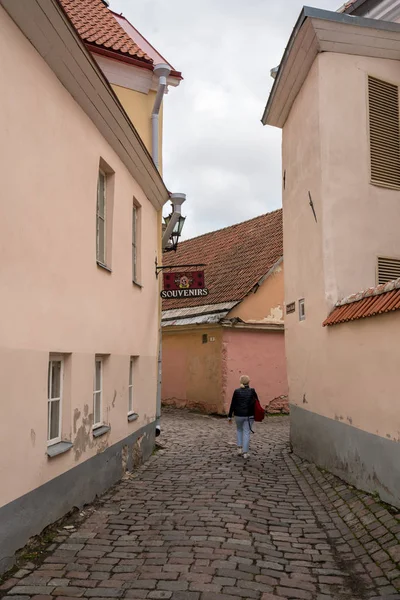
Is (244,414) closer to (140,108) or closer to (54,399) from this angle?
(54,399)

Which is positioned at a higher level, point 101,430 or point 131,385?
point 131,385

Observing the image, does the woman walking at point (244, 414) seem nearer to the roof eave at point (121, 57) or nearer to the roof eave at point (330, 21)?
the roof eave at point (330, 21)

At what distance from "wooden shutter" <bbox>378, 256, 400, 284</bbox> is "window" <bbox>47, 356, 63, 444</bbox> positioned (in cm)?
557

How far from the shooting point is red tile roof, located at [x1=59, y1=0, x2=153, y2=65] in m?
11.9

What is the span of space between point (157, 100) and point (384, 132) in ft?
16.5

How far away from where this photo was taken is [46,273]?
5.94 metres

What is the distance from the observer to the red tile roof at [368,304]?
6668 millimetres

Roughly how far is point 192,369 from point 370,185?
38.9 feet

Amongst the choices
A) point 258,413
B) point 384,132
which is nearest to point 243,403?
point 258,413

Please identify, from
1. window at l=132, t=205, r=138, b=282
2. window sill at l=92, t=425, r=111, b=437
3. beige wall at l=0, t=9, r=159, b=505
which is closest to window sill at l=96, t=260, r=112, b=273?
beige wall at l=0, t=9, r=159, b=505

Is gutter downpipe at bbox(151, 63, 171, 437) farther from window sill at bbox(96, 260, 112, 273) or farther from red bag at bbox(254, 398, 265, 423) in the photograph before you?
window sill at bbox(96, 260, 112, 273)

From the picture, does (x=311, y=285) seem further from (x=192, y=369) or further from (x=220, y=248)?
(x=220, y=248)

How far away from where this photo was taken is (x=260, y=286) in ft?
63.4

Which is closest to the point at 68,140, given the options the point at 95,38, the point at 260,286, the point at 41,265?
the point at 41,265
